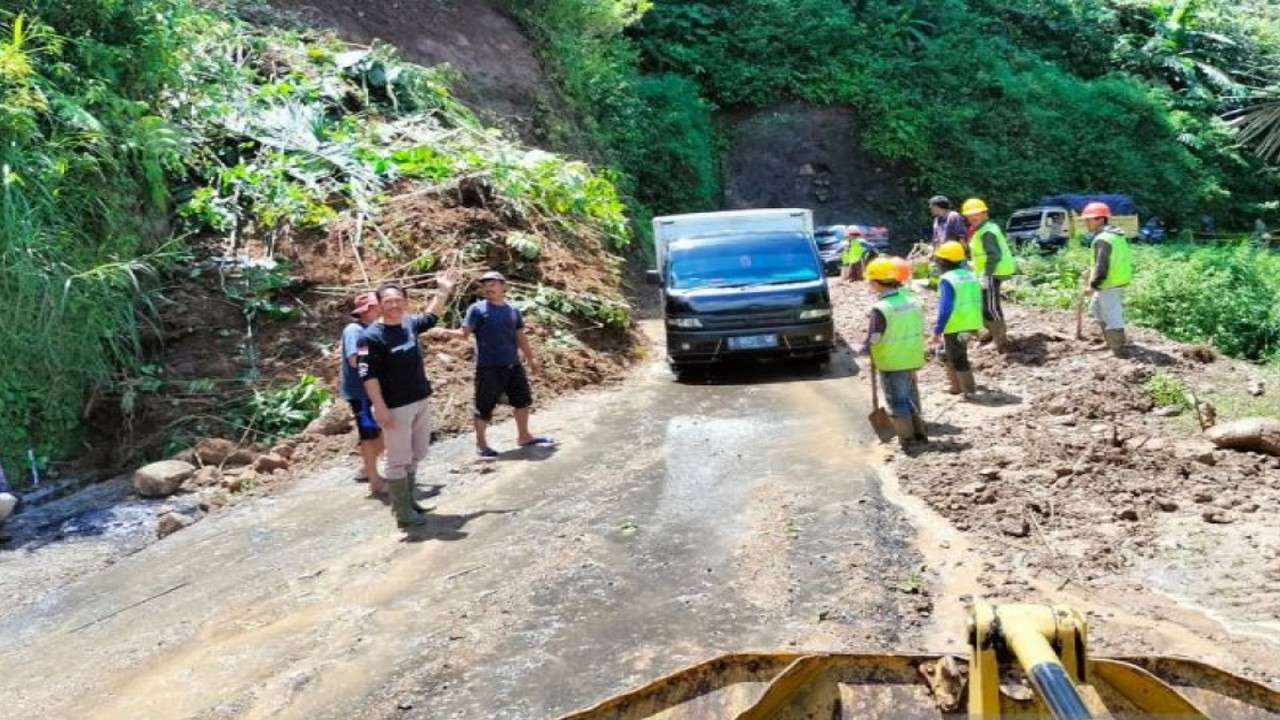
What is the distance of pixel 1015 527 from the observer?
22.7 ft

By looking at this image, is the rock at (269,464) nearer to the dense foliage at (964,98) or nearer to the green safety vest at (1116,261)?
the green safety vest at (1116,261)

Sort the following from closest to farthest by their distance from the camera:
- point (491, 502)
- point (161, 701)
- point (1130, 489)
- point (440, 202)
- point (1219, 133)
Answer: point (161, 701) → point (1130, 489) → point (491, 502) → point (440, 202) → point (1219, 133)

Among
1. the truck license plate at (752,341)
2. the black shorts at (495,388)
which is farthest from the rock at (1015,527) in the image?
the truck license plate at (752,341)

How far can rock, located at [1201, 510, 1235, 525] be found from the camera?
674 centimetres

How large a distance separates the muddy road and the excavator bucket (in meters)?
1.66

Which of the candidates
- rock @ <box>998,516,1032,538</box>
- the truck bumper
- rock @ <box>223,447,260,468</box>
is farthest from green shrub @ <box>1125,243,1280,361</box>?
rock @ <box>223,447,260,468</box>

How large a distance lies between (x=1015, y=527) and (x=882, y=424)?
7.94ft

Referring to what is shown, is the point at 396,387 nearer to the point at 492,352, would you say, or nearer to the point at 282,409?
the point at 492,352

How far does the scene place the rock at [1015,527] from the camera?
6.83m

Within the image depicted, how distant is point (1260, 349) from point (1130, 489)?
29.0 feet

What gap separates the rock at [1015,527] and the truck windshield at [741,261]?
6.48 meters

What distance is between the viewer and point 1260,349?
14633mm

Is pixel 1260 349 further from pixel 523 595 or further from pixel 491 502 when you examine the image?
pixel 523 595

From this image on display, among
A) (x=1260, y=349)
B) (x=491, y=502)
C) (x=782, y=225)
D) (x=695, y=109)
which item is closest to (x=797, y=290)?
(x=782, y=225)
